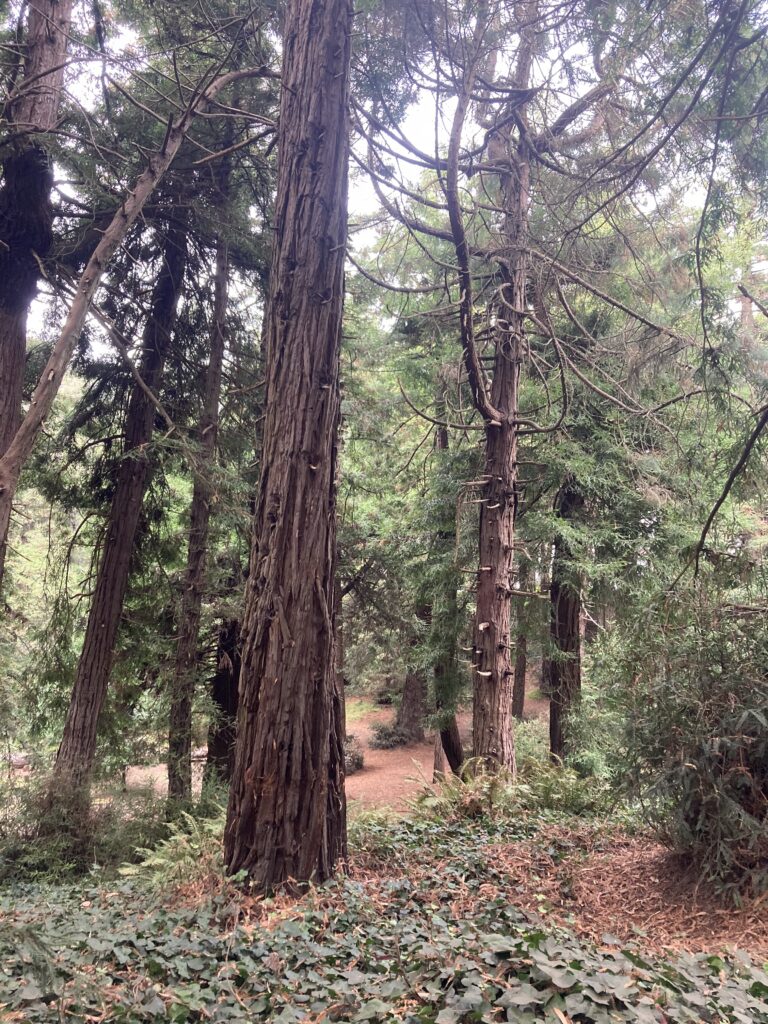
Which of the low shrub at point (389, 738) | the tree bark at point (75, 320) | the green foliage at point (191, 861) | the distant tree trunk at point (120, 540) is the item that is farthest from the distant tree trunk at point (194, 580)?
the low shrub at point (389, 738)

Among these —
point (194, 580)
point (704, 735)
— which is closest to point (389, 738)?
point (194, 580)

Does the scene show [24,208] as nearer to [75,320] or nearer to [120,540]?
[75,320]

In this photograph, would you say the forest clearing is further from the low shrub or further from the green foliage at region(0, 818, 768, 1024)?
the low shrub

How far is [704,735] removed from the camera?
4.00 m

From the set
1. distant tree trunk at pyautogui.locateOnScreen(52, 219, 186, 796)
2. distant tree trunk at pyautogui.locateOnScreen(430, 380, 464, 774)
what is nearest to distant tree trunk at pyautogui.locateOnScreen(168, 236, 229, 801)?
distant tree trunk at pyautogui.locateOnScreen(52, 219, 186, 796)

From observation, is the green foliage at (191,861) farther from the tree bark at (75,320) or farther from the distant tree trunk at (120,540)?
the distant tree trunk at (120,540)

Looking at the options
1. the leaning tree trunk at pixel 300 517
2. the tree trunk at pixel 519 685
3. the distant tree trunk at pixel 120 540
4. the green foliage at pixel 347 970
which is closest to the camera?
the green foliage at pixel 347 970

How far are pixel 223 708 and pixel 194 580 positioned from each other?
279 centimetres

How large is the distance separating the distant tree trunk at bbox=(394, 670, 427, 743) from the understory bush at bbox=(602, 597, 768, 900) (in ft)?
51.0

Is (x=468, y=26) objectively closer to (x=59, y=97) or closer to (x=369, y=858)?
(x=59, y=97)

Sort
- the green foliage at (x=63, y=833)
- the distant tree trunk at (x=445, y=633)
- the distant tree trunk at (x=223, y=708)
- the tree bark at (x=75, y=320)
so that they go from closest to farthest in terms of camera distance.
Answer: the tree bark at (x=75, y=320) < the green foliage at (x=63, y=833) < the distant tree trunk at (x=223, y=708) < the distant tree trunk at (x=445, y=633)

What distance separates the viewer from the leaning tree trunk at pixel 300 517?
4043 mm

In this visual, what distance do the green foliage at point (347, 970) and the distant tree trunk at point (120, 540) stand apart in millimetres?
5061

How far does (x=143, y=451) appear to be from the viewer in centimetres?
804
